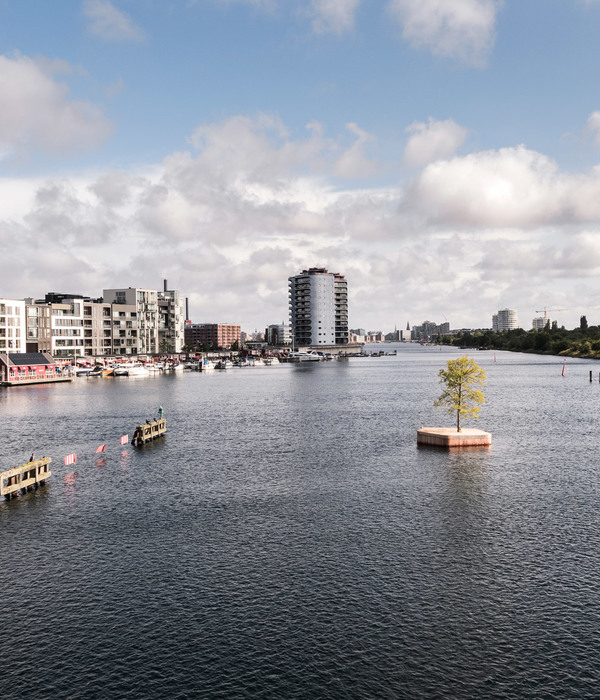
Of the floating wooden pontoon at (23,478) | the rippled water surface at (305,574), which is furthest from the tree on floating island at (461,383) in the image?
the floating wooden pontoon at (23,478)

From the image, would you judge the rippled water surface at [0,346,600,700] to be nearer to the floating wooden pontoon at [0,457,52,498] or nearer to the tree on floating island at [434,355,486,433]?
the floating wooden pontoon at [0,457,52,498]

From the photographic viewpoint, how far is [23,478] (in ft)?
206

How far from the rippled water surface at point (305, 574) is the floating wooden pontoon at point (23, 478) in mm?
1559

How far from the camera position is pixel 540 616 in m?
33.8

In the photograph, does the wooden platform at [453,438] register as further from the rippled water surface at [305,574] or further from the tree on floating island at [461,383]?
the tree on floating island at [461,383]

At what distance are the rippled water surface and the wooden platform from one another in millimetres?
1971

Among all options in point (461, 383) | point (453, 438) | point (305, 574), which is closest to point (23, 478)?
point (305, 574)

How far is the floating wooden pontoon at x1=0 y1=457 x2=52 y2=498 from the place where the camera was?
58969mm

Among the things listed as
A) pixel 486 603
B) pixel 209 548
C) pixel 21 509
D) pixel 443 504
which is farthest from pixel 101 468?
pixel 486 603

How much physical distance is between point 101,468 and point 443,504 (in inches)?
1617

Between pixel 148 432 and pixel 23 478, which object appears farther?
pixel 148 432

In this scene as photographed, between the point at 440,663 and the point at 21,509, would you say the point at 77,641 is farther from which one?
the point at 21,509

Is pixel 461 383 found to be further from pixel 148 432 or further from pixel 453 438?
pixel 148 432

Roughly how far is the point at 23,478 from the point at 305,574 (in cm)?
3765
